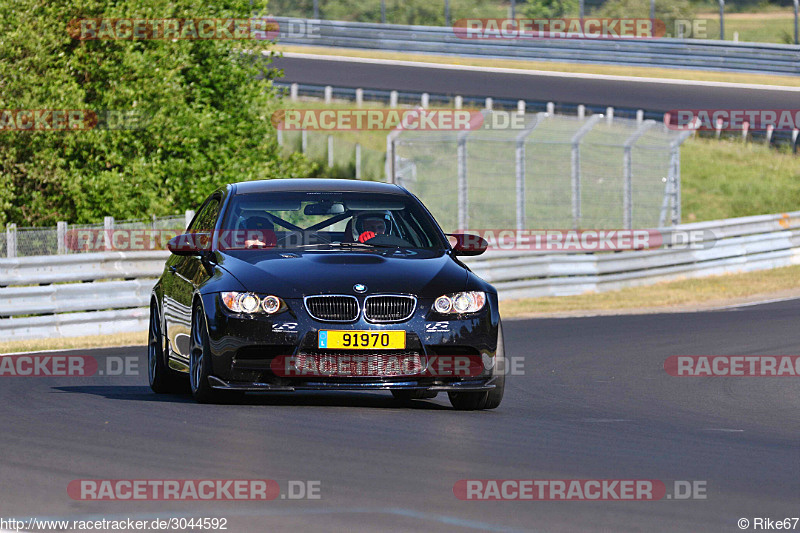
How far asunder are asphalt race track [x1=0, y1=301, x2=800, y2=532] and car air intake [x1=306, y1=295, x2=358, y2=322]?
62 cm

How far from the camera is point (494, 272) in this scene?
2328 centimetres

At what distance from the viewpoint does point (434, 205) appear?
3145 centimetres

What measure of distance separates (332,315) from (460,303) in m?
0.83

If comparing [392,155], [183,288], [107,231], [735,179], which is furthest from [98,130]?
[735,179]

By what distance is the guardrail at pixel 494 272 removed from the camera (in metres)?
17.7

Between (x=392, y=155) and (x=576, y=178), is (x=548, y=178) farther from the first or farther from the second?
(x=392, y=155)

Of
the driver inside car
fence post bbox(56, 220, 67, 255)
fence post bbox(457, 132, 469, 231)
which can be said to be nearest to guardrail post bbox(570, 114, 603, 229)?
fence post bbox(457, 132, 469, 231)

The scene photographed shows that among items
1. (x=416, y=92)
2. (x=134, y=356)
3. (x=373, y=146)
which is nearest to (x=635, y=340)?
(x=134, y=356)

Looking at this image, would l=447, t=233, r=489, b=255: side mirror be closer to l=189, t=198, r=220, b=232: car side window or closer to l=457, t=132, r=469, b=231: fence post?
l=189, t=198, r=220, b=232: car side window

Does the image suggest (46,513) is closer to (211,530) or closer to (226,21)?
(211,530)

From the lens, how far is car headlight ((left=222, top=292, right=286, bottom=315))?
9414 millimetres

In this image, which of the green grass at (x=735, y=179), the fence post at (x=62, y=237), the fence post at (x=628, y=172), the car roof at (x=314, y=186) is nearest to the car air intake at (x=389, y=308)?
the car roof at (x=314, y=186)

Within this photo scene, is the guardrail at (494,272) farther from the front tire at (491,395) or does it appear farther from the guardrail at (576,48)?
the guardrail at (576,48)

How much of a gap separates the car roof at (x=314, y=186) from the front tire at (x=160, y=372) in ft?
4.18
